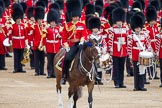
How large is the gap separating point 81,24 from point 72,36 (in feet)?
0.89

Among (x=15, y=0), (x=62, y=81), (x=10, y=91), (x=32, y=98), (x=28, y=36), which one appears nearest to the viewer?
(x=62, y=81)

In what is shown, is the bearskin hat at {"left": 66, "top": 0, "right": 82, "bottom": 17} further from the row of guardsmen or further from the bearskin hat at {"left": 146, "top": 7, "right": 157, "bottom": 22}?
the bearskin hat at {"left": 146, "top": 7, "right": 157, "bottom": 22}

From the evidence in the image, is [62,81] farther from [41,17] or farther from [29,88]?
[41,17]

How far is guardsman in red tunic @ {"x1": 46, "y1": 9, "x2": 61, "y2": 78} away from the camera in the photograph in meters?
20.2

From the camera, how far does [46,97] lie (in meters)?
16.2

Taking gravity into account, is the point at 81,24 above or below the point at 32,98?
above

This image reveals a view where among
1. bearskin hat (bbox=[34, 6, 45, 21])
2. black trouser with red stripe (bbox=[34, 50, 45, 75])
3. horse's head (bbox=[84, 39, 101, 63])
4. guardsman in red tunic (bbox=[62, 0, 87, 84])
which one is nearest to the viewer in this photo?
horse's head (bbox=[84, 39, 101, 63])

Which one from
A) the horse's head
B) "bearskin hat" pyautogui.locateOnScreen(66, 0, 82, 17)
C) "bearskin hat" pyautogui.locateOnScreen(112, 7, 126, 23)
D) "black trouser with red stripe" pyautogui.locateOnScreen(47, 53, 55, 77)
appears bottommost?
"black trouser with red stripe" pyautogui.locateOnScreen(47, 53, 55, 77)

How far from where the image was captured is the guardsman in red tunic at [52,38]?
20.2 m

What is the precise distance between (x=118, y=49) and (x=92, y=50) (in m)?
4.56

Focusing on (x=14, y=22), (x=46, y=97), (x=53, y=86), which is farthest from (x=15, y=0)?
(x=46, y=97)

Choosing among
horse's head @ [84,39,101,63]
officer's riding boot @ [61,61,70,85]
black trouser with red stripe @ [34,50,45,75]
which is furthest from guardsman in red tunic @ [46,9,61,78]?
horse's head @ [84,39,101,63]

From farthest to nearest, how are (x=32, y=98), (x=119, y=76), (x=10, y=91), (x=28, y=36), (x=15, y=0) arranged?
1. (x=15, y=0)
2. (x=28, y=36)
3. (x=119, y=76)
4. (x=10, y=91)
5. (x=32, y=98)

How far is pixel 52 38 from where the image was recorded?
2048cm
